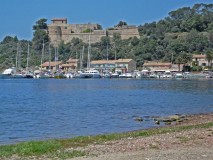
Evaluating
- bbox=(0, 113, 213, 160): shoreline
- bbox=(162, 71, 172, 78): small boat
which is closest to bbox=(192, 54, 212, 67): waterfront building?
bbox=(162, 71, 172, 78): small boat

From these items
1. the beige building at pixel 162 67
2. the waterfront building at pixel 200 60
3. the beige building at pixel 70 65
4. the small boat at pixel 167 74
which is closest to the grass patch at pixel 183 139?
the small boat at pixel 167 74

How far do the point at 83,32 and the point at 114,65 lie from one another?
40.0m

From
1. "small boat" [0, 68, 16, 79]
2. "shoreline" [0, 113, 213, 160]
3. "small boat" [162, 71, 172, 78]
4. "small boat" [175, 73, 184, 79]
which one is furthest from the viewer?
"small boat" [0, 68, 16, 79]

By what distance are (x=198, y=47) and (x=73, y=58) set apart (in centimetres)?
4594

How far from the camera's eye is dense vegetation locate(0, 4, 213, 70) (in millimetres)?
161000

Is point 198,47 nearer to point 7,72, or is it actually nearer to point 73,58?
point 73,58

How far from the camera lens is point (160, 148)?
47.4 ft

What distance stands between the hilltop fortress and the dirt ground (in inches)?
6681

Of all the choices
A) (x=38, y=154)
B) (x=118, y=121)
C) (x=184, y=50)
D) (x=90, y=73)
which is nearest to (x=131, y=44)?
(x=184, y=50)

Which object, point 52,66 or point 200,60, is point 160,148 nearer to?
point 200,60

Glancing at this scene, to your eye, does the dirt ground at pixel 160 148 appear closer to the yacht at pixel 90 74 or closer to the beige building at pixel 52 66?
the yacht at pixel 90 74

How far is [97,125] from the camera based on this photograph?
27.3 metres

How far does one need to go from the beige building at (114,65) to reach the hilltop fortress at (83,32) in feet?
96.1

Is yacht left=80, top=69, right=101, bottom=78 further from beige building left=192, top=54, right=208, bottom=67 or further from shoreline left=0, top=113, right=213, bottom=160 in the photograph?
shoreline left=0, top=113, right=213, bottom=160
